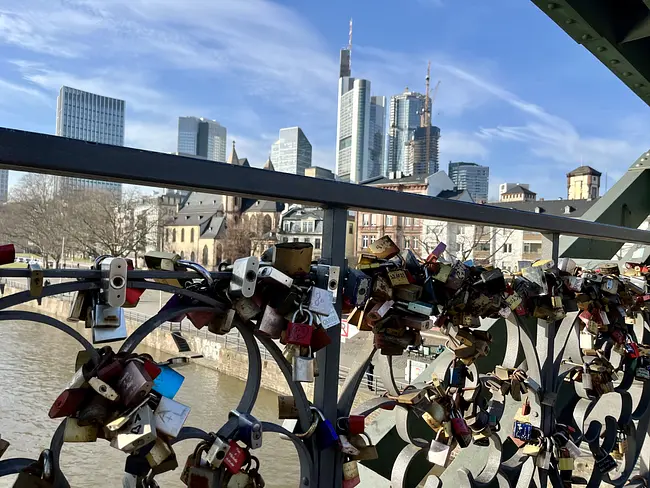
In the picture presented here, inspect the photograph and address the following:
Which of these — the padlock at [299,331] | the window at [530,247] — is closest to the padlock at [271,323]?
the padlock at [299,331]

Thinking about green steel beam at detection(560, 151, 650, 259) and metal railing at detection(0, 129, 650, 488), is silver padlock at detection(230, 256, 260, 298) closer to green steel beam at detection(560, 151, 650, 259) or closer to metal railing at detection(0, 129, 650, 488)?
metal railing at detection(0, 129, 650, 488)

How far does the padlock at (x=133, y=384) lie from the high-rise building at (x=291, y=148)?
9561 cm

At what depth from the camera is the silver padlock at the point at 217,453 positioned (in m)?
0.81

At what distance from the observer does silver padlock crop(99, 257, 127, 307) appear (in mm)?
689

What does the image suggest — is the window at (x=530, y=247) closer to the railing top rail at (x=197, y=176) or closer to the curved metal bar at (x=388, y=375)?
the curved metal bar at (x=388, y=375)

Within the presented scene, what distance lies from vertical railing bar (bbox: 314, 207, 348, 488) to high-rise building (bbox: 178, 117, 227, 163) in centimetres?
10135

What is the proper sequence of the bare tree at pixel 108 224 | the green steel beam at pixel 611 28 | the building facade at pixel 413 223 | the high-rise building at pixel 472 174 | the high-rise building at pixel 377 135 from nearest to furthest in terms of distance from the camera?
the green steel beam at pixel 611 28 → the building facade at pixel 413 223 → the bare tree at pixel 108 224 → the high-rise building at pixel 472 174 → the high-rise building at pixel 377 135

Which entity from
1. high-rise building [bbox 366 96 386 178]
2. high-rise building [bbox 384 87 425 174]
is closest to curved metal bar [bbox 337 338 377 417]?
high-rise building [bbox 366 96 386 178]

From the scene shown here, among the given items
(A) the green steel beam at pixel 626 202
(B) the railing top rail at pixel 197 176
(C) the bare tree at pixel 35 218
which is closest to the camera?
(B) the railing top rail at pixel 197 176

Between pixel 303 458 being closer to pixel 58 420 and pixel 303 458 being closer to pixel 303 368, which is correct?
pixel 303 368

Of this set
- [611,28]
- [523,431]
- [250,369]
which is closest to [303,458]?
[250,369]

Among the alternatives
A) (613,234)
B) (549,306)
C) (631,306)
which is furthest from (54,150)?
(631,306)

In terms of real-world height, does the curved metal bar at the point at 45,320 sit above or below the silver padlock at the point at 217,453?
above

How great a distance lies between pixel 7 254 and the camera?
649mm
